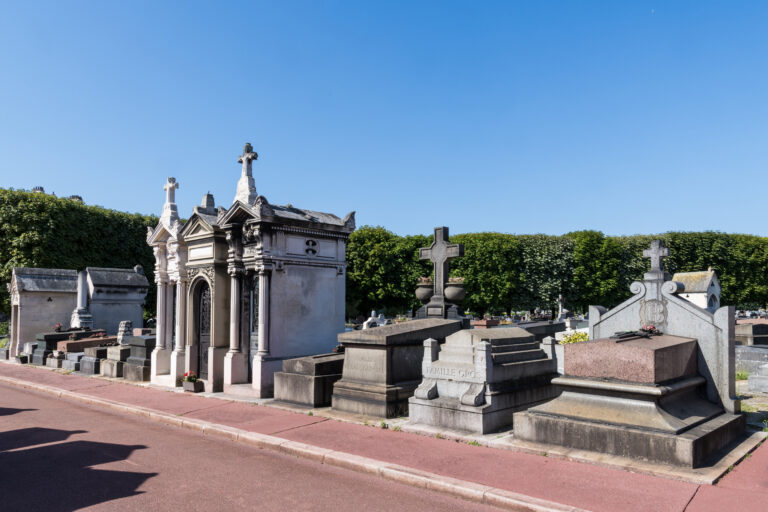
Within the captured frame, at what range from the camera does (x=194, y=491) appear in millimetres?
5684

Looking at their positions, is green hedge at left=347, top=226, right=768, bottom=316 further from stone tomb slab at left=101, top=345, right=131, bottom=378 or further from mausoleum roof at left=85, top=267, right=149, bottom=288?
stone tomb slab at left=101, top=345, right=131, bottom=378

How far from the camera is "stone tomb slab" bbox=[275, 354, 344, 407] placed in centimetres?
1010

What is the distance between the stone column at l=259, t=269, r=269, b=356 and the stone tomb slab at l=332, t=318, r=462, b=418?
263cm

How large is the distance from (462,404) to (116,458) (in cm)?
509

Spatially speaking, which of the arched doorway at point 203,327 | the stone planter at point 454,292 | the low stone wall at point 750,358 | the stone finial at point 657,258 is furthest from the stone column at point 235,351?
the low stone wall at point 750,358

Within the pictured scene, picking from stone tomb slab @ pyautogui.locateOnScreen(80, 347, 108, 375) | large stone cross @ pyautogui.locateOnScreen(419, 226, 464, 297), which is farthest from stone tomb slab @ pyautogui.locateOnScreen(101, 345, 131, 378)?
large stone cross @ pyautogui.locateOnScreen(419, 226, 464, 297)

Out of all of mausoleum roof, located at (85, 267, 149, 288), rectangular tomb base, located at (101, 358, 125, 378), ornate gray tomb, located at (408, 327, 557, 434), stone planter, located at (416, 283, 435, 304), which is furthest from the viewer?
mausoleum roof, located at (85, 267, 149, 288)

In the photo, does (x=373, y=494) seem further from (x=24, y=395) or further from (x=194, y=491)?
(x=24, y=395)

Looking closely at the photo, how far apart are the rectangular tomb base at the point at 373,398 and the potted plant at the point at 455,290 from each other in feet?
6.74

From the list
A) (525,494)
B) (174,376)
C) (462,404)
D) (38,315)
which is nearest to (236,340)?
(174,376)

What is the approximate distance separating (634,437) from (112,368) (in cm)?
1547

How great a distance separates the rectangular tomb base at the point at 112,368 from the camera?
15.9 metres

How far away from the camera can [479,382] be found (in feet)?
26.1

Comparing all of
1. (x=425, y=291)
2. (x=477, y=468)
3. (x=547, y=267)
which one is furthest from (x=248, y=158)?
(x=547, y=267)
